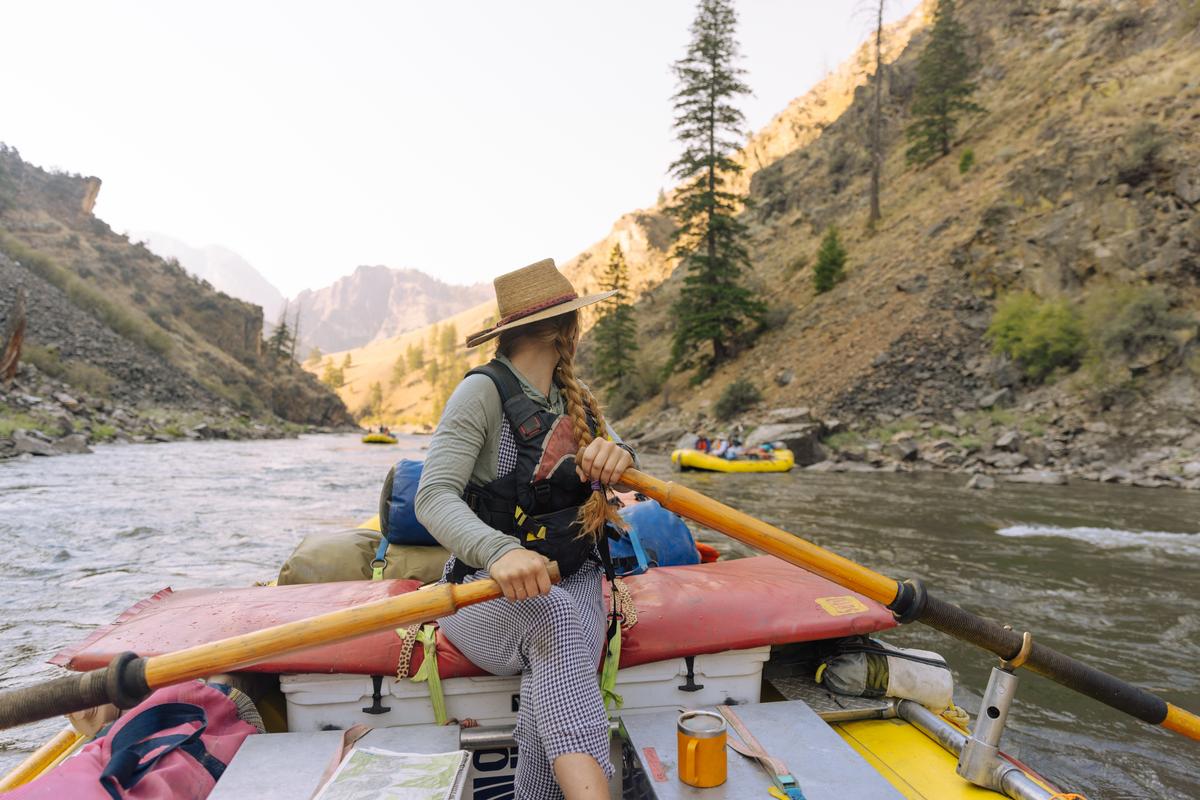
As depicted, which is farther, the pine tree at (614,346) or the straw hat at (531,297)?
the pine tree at (614,346)

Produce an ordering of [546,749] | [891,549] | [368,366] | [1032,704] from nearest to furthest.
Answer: [546,749] → [1032,704] → [891,549] → [368,366]

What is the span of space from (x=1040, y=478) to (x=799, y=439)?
234 inches

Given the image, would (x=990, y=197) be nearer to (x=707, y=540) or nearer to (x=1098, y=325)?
(x=1098, y=325)

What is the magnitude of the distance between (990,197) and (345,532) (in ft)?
81.2

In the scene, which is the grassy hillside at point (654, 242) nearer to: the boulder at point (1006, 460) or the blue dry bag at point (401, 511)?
the blue dry bag at point (401, 511)

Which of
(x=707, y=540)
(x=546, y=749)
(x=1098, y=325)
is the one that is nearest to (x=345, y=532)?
(x=546, y=749)

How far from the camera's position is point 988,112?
92.7ft

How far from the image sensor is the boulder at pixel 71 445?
16578 millimetres

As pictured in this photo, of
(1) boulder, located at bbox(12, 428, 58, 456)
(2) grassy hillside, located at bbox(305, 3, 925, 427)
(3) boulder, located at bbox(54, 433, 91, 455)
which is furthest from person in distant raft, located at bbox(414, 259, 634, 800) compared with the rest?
(3) boulder, located at bbox(54, 433, 91, 455)

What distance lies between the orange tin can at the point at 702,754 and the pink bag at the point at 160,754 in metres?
1.49

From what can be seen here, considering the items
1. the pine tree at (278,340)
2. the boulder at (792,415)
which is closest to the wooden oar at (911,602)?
the boulder at (792,415)

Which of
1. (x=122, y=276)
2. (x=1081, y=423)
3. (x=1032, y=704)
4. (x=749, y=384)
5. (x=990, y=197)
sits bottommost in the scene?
(x=1032, y=704)

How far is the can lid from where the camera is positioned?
1906mm

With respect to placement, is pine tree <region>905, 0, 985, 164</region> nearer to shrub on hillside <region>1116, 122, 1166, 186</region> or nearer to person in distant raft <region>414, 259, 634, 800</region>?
shrub on hillside <region>1116, 122, 1166, 186</region>
